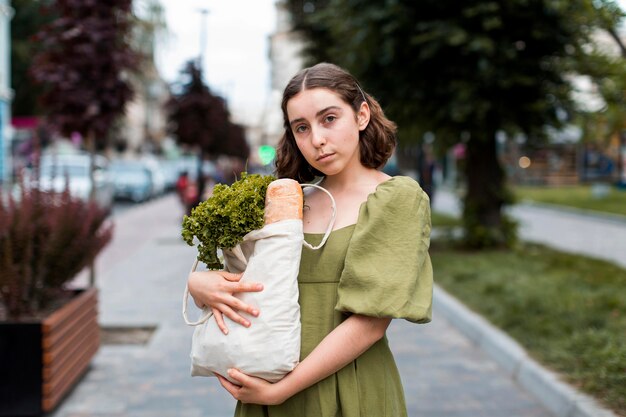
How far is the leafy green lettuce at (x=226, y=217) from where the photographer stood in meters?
1.87

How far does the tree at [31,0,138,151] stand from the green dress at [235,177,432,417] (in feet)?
22.3

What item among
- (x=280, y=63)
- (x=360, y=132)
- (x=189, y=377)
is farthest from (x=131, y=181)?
(x=360, y=132)

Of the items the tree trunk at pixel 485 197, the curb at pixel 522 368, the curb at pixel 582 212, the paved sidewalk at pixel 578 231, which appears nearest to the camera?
the curb at pixel 522 368

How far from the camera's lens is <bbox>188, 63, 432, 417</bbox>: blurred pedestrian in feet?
6.17

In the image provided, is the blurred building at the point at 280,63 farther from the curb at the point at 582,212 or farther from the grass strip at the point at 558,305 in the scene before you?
the grass strip at the point at 558,305


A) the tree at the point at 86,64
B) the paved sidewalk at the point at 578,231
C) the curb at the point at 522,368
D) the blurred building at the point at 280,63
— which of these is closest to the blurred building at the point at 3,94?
the blurred building at the point at 280,63

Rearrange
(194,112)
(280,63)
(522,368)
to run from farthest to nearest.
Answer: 1. (280,63)
2. (194,112)
3. (522,368)

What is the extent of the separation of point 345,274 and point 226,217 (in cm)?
32

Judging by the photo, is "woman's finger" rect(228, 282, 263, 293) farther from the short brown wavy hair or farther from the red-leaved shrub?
the red-leaved shrub

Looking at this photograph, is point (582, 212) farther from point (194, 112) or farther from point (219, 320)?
point (219, 320)

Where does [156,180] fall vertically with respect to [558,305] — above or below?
above

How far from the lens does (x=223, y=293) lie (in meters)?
1.88

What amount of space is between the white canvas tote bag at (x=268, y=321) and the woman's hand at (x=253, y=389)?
0.01 m

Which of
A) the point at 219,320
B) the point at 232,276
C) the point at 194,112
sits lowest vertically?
the point at 219,320
